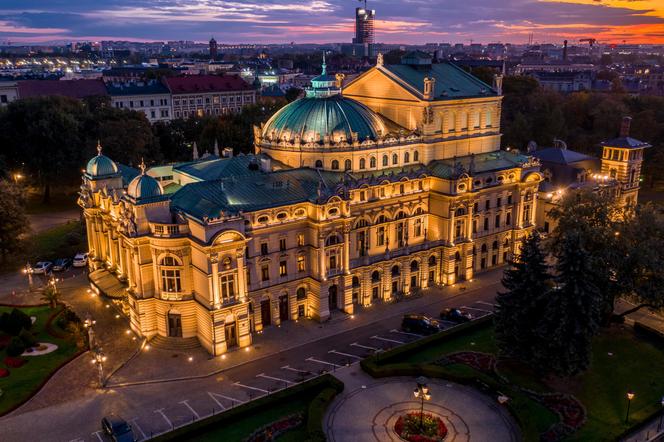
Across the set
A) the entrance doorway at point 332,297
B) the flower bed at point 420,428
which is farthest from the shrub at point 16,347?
the flower bed at point 420,428

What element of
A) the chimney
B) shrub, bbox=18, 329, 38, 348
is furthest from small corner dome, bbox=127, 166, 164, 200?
the chimney

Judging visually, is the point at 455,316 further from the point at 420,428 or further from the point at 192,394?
the point at 192,394

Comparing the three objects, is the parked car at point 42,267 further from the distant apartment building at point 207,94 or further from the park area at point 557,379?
the distant apartment building at point 207,94

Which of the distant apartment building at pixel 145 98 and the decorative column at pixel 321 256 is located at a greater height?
the distant apartment building at pixel 145 98

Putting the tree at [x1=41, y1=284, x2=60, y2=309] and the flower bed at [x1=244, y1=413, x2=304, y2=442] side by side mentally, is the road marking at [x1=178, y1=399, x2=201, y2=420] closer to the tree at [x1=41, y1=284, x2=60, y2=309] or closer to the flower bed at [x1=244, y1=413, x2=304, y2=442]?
the flower bed at [x1=244, y1=413, x2=304, y2=442]

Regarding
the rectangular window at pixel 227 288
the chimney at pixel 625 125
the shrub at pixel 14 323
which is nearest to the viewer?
the rectangular window at pixel 227 288

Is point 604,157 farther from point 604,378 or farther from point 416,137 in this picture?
point 604,378
